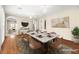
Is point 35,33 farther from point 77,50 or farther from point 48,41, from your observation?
point 77,50

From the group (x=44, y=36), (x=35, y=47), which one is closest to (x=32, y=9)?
(x=44, y=36)

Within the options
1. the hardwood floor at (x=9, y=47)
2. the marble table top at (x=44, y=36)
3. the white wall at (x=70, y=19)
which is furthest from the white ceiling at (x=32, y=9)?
the hardwood floor at (x=9, y=47)

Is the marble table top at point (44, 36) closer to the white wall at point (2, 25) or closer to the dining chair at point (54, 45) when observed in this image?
the dining chair at point (54, 45)

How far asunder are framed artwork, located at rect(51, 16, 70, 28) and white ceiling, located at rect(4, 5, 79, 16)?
0.12 meters

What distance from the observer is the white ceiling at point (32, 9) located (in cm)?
177

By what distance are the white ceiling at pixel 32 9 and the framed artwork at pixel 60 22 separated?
116 millimetres

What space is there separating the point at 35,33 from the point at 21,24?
207 millimetres

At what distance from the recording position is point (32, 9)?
1.79 meters

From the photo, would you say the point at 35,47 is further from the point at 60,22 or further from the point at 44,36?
the point at 60,22

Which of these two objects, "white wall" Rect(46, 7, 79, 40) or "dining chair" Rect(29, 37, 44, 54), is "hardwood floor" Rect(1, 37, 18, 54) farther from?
"white wall" Rect(46, 7, 79, 40)

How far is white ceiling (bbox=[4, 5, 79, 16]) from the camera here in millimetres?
1773

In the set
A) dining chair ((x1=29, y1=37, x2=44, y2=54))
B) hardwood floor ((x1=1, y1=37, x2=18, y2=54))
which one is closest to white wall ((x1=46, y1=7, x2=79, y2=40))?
dining chair ((x1=29, y1=37, x2=44, y2=54))
